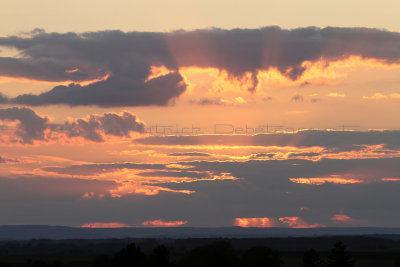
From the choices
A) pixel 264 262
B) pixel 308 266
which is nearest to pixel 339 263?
pixel 308 266

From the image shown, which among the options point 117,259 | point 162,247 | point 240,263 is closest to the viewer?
point 162,247

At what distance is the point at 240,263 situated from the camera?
199250mm

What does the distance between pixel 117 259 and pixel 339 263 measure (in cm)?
4615

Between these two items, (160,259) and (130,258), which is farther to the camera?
(130,258)

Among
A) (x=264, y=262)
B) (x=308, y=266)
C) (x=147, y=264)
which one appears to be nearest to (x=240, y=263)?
(x=264, y=262)

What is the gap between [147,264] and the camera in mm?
161000

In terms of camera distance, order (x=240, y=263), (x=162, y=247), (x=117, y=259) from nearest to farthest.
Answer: (x=162, y=247), (x=117, y=259), (x=240, y=263)

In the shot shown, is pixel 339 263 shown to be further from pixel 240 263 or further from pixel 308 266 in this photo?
pixel 240 263

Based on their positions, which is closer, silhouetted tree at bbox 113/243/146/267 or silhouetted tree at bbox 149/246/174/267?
silhouetted tree at bbox 149/246/174/267

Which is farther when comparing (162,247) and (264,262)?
(264,262)

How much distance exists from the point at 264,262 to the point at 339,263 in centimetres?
3743

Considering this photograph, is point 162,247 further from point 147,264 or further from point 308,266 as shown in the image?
point 308,266

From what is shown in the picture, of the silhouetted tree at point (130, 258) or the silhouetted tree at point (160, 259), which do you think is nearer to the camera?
the silhouetted tree at point (160, 259)

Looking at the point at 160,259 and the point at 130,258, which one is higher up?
the point at 130,258
